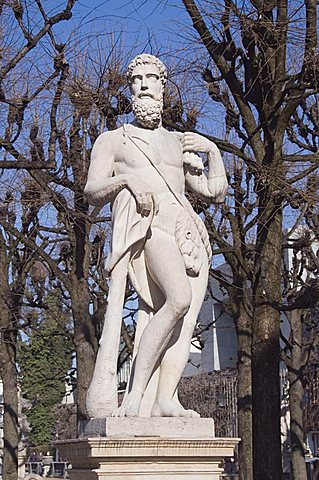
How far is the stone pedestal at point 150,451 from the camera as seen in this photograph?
255 inches

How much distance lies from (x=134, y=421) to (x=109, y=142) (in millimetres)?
2217

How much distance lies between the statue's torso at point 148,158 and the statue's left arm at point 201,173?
23cm

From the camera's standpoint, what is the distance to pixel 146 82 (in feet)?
24.9

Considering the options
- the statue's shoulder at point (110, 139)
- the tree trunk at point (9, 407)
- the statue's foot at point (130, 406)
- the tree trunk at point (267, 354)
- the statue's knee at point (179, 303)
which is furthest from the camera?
the tree trunk at point (9, 407)

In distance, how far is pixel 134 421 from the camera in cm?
667

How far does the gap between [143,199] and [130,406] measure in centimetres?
152

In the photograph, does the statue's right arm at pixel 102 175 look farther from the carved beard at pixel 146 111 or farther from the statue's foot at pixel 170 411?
the statue's foot at pixel 170 411

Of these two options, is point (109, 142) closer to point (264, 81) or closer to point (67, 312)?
point (264, 81)

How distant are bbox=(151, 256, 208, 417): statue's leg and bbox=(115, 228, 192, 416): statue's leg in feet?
0.46

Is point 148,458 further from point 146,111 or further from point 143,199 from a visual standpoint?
point 146,111

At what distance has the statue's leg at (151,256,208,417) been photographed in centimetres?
706

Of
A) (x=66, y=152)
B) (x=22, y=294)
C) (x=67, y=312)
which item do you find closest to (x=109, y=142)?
(x=66, y=152)

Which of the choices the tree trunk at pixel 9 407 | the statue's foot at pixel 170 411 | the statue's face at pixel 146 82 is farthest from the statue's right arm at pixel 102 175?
the tree trunk at pixel 9 407

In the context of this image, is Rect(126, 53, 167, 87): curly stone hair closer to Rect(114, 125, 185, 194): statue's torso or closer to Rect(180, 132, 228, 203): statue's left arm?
Rect(114, 125, 185, 194): statue's torso
